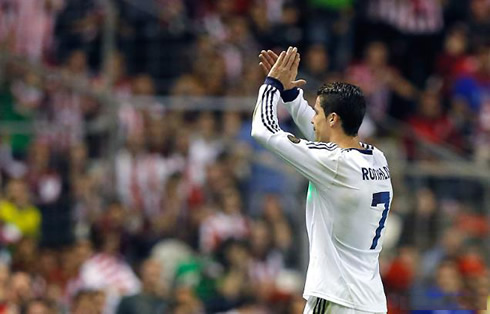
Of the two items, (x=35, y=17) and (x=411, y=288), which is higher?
(x=35, y=17)

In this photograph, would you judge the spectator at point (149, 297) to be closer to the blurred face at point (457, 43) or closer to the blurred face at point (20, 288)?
the blurred face at point (20, 288)

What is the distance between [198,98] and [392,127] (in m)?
2.19

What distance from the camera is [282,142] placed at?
681cm

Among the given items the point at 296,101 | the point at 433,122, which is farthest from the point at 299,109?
the point at 433,122

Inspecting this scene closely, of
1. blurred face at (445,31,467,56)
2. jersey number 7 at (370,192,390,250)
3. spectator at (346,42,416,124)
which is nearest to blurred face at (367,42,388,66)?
spectator at (346,42,416,124)

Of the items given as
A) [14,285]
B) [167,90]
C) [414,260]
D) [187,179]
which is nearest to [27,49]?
[167,90]

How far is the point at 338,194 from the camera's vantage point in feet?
22.6

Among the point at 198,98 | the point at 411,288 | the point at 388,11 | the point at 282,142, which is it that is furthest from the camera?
the point at 388,11

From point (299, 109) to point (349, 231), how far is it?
0.93 meters

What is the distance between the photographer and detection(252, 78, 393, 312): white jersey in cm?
684

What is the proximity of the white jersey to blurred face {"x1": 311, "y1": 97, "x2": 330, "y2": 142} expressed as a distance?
99mm

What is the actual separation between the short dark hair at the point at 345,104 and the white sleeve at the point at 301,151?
0.15 metres

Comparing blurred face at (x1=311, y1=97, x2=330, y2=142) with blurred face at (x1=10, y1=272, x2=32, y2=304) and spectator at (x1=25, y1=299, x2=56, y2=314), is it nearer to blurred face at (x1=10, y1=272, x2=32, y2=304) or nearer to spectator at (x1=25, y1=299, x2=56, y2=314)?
spectator at (x1=25, y1=299, x2=56, y2=314)

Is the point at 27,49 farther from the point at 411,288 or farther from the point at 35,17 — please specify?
the point at 411,288
